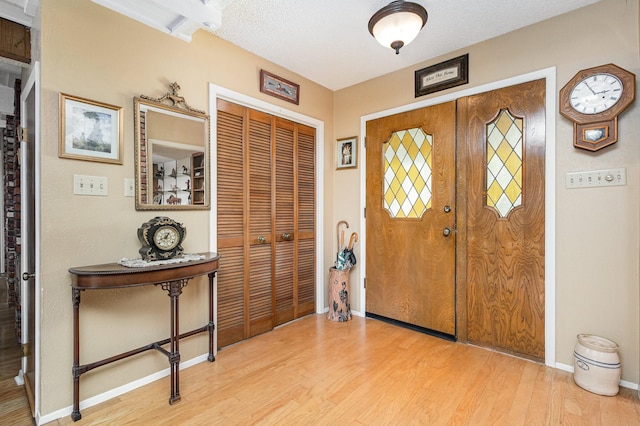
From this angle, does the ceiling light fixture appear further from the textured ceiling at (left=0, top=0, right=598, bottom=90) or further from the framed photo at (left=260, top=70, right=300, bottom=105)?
the framed photo at (left=260, top=70, right=300, bottom=105)

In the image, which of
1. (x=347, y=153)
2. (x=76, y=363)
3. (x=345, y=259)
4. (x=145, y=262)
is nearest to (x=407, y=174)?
(x=347, y=153)

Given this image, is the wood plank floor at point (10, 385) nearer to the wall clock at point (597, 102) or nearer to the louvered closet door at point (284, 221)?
the louvered closet door at point (284, 221)

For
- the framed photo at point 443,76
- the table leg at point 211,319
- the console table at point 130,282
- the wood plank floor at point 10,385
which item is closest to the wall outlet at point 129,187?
the console table at point 130,282

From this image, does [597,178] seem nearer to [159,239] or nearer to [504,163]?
[504,163]

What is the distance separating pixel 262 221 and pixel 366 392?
1589mm

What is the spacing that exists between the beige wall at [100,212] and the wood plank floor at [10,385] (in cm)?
26

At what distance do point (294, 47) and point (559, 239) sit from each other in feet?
8.27

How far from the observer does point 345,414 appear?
1.63 metres

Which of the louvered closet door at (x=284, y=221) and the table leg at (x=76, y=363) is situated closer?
the table leg at (x=76, y=363)

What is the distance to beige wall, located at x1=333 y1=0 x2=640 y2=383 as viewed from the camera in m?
1.85

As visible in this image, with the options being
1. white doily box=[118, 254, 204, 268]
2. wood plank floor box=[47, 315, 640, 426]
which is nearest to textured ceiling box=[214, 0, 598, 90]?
white doily box=[118, 254, 204, 268]

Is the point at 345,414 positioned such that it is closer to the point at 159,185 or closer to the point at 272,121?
the point at 159,185

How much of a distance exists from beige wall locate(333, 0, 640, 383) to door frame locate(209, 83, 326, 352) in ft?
5.73

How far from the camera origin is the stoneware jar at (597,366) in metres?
1.77
